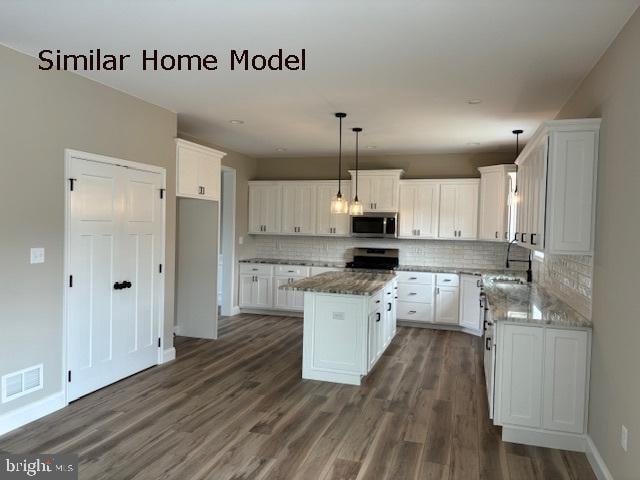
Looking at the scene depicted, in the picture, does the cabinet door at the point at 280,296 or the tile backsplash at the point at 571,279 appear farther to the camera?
the cabinet door at the point at 280,296

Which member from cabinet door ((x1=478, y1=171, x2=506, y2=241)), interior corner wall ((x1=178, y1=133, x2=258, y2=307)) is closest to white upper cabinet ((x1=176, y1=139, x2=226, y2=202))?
interior corner wall ((x1=178, y1=133, x2=258, y2=307))

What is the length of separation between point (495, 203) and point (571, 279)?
112 inches

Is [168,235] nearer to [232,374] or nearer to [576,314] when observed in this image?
[232,374]

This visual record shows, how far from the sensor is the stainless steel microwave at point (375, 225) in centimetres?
704

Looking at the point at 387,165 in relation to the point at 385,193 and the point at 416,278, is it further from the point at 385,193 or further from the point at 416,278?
the point at 416,278

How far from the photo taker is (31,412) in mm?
3369

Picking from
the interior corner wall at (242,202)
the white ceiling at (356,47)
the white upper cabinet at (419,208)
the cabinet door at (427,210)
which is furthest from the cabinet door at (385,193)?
the interior corner wall at (242,202)

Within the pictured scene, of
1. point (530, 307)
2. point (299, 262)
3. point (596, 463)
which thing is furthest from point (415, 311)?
point (596, 463)

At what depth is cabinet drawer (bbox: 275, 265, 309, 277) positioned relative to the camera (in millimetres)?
7312

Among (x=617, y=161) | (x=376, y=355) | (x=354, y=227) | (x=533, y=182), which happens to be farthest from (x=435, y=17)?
(x=354, y=227)

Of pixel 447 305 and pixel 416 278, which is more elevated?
pixel 416 278

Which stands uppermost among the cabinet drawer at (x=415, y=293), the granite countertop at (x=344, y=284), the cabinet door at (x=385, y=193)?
the cabinet door at (x=385, y=193)

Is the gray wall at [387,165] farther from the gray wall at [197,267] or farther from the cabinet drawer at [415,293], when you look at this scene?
the gray wall at [197,267]

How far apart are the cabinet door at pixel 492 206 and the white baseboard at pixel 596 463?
12.3 ft
